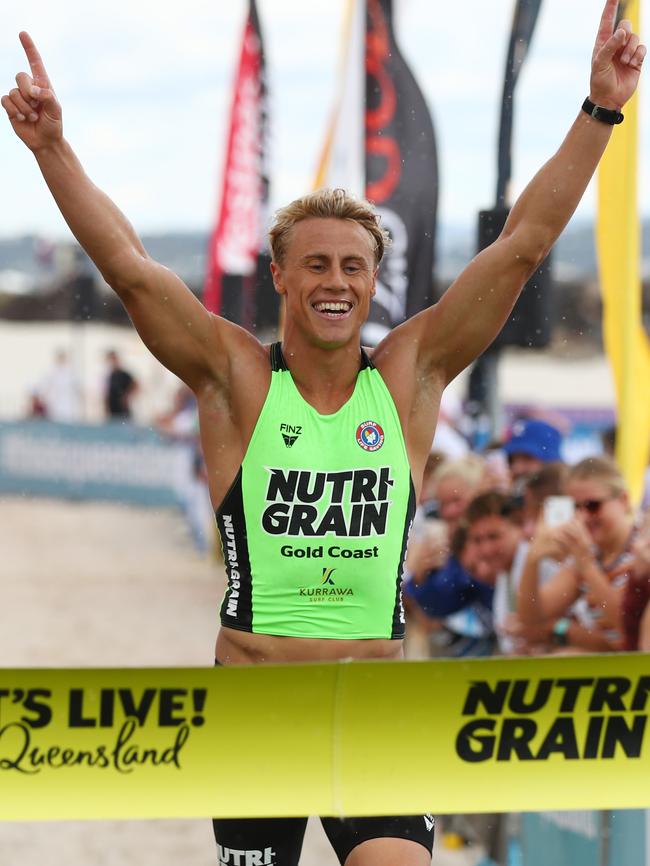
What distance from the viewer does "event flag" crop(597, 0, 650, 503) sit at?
711cm

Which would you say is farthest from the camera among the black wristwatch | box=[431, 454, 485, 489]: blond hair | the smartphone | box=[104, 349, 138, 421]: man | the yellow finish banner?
box=[104, 349, 138, 421]: man

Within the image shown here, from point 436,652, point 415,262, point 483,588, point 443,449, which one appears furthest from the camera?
point 443,449

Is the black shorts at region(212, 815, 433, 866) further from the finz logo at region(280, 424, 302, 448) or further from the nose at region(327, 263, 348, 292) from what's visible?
the nose at region(327, 263, 348, 292)

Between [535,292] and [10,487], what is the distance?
15596 millimetres

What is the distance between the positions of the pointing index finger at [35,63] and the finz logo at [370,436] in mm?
1157

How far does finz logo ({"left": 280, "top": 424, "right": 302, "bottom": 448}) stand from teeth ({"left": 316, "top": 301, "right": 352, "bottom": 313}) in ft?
0.98

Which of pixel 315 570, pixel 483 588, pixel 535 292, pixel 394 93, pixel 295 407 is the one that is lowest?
pixel 483 588

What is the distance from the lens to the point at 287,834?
11.8ft

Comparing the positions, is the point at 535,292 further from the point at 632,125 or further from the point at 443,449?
the point at 443,449

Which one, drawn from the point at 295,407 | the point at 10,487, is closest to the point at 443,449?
the point at 295,407

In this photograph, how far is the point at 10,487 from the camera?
2117cm

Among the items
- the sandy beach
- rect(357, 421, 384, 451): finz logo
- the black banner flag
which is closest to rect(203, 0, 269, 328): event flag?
the sandy beach

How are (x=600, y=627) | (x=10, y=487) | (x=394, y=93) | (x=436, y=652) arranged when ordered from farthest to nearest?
(x=10, y=487) < (x=394, y=93) < (x=436, y=652) < (x=600, y=627)

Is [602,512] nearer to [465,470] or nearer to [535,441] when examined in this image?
[465,470]
